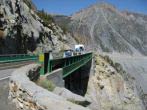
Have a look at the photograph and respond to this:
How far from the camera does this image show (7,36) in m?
44.1

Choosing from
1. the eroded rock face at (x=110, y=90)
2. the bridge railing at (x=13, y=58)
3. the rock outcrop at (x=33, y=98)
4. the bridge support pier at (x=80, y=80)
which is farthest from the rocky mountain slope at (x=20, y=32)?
the rock outcrop at (x=33, y=98)

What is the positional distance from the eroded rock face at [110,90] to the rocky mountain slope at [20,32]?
10298 millimetres

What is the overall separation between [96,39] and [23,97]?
19064cm

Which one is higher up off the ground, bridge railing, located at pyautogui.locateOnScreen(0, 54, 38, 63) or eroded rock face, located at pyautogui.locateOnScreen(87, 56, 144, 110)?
bridge railing, located at pyautogui.locateOnScreen(0, 54, 38, 63)

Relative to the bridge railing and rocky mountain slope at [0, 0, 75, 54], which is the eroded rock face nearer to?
rocky mountain slope at [0, 0, 75, 54]

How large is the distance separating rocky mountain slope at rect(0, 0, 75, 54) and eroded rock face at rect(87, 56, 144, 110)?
10.3m

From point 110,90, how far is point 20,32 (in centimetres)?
1818

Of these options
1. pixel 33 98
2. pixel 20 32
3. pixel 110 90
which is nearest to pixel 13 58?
pixel 20 32

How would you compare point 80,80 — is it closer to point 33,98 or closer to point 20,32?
point 20,32

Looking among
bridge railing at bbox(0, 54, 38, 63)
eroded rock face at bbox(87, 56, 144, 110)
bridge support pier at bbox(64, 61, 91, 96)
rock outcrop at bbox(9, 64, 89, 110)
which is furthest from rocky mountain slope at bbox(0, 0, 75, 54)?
rock outcrop at bbox(9, 64, 89, 110)

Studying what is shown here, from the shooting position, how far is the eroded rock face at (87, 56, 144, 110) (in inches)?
2048

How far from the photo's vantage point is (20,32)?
49.5 metres

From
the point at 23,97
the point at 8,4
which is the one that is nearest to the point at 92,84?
the point at 8,4

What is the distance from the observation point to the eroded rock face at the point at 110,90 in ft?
171
